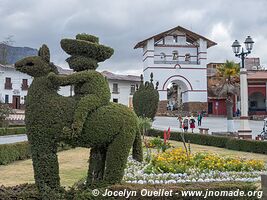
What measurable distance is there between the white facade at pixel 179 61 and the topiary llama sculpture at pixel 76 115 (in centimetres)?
5009

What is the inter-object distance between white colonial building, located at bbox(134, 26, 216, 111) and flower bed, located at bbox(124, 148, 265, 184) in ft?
148

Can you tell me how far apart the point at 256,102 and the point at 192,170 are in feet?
146

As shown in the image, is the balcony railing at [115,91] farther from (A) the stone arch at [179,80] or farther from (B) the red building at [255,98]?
(B) the red building at [255,98]

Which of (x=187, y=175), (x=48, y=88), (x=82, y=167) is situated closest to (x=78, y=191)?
(x=48, y=88)

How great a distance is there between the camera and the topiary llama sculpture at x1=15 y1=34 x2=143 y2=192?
23.3 ft

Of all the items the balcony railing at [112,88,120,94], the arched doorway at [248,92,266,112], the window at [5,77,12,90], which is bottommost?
the arched doorway at [248,92,266,112]

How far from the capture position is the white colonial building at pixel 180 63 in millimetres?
58344

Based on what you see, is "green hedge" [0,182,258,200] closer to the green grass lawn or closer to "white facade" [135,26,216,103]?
the green grass lawn

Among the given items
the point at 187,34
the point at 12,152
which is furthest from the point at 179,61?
the point at 12,152

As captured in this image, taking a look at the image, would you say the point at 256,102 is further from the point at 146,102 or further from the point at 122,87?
the point at 146,102

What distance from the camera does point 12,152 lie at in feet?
53.6

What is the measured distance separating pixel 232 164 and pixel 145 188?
5.40 meters

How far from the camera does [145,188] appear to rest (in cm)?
732

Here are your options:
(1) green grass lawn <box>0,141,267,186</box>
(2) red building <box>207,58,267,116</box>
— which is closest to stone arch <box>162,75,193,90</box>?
(2) red building <box>207,58,267,116</box>
